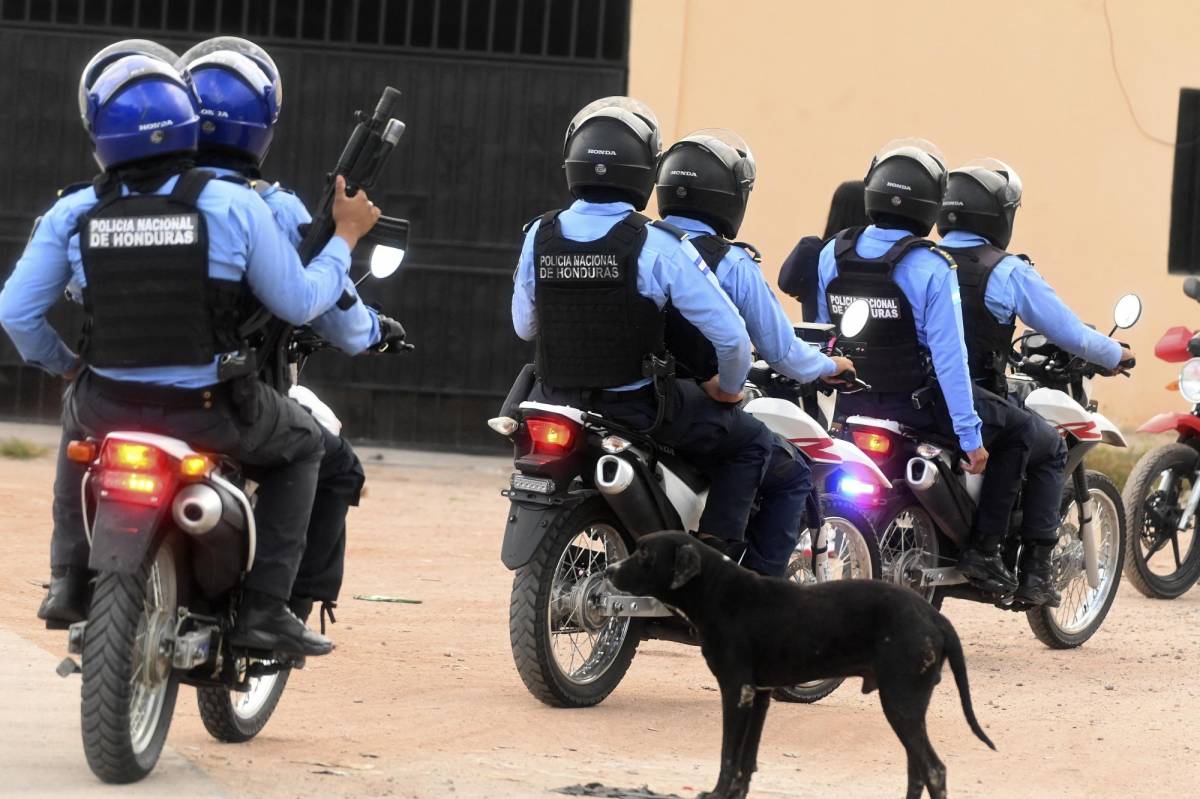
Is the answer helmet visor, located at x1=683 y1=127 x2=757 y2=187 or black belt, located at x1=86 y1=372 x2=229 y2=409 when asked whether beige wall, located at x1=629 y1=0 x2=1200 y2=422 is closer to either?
helmet visor, located at x1=683 y1=127 x2=757 y2=187

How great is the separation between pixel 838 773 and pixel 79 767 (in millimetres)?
2251

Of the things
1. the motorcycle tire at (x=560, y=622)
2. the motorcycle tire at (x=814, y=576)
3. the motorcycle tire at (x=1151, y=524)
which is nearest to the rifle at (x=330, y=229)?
the motorcycle tire at (x=560, y=622)

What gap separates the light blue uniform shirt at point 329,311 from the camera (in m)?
5.62

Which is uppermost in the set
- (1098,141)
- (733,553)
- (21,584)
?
(1098,141)

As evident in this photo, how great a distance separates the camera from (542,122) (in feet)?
50.6

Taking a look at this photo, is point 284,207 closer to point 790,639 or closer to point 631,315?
point 631,315

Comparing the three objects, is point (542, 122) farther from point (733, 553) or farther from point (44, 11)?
point (733, 553)

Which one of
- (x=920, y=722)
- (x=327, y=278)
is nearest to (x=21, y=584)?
(x=327, y=278)

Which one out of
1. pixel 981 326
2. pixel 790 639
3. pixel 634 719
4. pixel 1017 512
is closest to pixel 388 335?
pixel 790 639

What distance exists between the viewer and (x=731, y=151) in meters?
7.26

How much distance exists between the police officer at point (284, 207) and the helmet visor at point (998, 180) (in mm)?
3551

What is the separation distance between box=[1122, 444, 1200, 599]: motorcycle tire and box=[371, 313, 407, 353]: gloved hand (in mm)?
5182

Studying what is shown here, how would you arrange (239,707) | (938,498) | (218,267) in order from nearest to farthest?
(218,267) < (239,707) < (938,498)

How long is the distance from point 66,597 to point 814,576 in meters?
3.22
